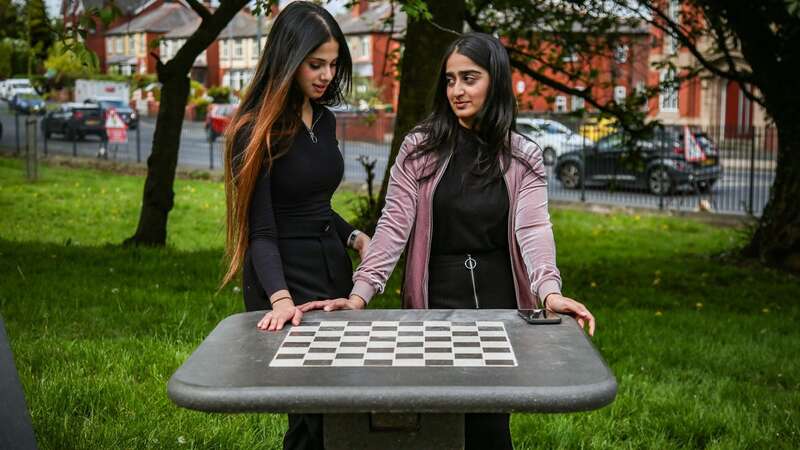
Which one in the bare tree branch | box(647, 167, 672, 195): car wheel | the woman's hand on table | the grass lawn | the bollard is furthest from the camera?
the bollard

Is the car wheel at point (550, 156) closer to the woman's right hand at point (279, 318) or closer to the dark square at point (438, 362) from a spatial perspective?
the woman's right hand at point (279, 318)

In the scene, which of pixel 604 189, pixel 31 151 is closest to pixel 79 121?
pixel 31 151

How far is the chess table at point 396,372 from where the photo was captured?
7.16ft

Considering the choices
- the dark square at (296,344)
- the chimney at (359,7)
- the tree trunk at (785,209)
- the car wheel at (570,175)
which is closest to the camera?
the dark square at (296,344)

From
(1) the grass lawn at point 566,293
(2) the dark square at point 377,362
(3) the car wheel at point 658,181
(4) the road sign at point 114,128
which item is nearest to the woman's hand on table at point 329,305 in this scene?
(2) the dark square at point 377,362

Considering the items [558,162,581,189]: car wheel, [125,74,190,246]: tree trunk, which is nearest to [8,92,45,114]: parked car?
[558,162,581,189]: car wheel

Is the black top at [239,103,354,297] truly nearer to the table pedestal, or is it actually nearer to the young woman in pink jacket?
the young woman in pink jacket

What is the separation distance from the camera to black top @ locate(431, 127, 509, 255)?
11.1 ft

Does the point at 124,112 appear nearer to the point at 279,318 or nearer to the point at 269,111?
the point at 269,111

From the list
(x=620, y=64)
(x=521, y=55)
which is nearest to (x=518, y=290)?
(x=521, y=55)

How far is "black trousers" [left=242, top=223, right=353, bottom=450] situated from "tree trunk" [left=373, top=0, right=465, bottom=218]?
5.53m

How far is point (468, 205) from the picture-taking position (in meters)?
3.38

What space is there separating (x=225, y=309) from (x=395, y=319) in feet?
13.5

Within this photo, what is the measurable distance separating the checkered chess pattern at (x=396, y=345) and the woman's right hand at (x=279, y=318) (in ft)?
0.11
